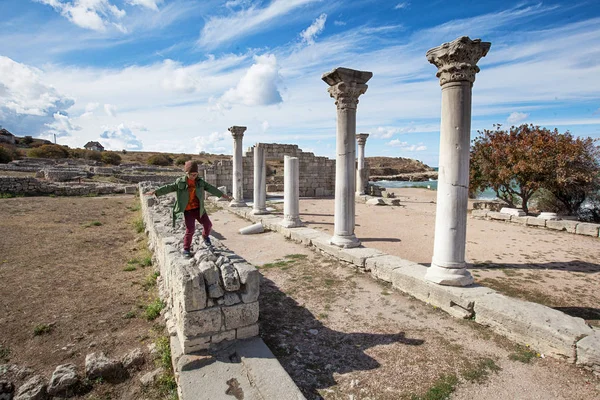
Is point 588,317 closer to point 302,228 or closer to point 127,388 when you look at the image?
point 127,388

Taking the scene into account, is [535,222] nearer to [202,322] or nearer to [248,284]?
[248,284]

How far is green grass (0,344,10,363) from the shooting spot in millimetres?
3937

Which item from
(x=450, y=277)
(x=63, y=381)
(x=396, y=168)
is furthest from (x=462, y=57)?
(x=396, y=168)

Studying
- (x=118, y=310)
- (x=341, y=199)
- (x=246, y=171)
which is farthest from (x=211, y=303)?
(x=246, y=171)

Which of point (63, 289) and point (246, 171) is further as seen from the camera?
point (246, 171)

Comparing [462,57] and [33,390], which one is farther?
[462,57]

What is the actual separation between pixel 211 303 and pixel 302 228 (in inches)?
269

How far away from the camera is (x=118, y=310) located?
206 inches

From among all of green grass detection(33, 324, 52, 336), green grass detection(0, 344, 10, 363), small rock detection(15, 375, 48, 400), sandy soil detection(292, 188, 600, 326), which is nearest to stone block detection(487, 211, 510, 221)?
sandy soil detection(292, 188, 600, 326)

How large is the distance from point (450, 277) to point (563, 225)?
880cm

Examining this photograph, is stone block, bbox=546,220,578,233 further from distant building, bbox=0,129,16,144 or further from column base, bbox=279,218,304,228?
distant building, bbox=0,129,16,144

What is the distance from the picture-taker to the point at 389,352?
13.0ft

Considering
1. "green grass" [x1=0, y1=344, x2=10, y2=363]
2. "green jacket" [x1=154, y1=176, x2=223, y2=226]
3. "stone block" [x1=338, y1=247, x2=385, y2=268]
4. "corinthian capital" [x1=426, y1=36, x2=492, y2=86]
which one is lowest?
"green grass" [x1=0, y1=344, x2=10, y2=363]

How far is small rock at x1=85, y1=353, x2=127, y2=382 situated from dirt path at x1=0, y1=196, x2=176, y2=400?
0.09 metres
